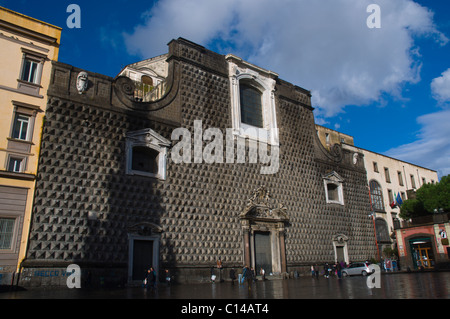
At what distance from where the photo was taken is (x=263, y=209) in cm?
2188

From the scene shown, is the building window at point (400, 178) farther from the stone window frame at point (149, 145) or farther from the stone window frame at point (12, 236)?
the stone window frame at point (12, 236)

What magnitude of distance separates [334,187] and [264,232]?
8492 millimetres

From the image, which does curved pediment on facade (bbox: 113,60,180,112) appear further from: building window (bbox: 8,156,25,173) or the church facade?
building window (bbox: 8,156,25,173)

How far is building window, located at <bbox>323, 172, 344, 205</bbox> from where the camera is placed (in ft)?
87.3

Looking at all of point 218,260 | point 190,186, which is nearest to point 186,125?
point 190,186

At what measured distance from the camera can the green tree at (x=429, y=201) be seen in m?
29.8

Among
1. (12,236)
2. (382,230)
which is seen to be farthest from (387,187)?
(12,236)

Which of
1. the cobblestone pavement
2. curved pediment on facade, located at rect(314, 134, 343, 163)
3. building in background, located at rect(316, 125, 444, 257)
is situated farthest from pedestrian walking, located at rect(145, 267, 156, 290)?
building in background, located at rect(316, 125, 444, 257)

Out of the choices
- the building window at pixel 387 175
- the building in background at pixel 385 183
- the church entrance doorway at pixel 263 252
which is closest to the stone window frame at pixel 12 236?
the church entrance doorway at pixel 263 252

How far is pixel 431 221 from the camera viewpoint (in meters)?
29.1

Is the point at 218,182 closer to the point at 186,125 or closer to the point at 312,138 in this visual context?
the point at 186,125

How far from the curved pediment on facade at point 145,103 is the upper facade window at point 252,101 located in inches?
156

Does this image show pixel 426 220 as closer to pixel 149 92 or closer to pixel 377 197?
pixel 377 197
